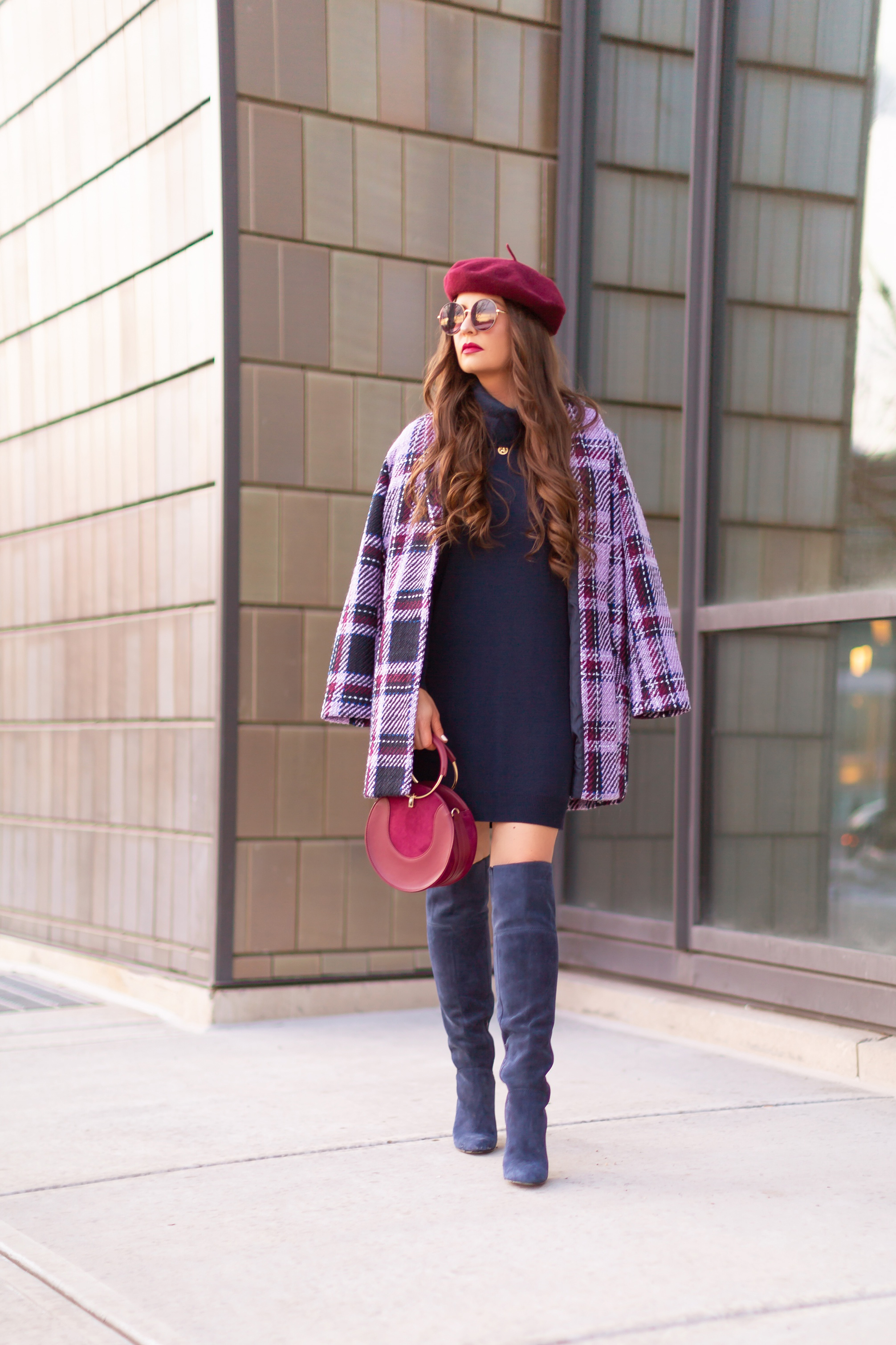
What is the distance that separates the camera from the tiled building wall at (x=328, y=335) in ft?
15.3

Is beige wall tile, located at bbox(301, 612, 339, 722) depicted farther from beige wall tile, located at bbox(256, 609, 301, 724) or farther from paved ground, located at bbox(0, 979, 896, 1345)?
paved ground, located at bbox(0, 979, 896, 1345)

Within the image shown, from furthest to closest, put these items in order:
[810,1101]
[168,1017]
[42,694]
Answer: [42,694] → [168,1017] → [810,1101]

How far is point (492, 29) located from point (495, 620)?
2909mm

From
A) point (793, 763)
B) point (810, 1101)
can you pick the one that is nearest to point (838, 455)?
point (793, 763)

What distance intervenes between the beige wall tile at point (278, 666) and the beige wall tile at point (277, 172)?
4.10 ft

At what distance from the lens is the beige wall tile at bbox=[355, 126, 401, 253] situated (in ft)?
15.8

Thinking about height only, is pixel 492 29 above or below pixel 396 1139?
above

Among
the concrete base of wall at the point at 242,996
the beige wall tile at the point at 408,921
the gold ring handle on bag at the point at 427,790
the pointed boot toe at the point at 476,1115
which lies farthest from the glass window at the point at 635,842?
the gold ring handle on bag at the point at 427,790

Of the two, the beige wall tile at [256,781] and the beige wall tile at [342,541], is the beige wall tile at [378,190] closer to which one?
the beige wall tile at [342,541]

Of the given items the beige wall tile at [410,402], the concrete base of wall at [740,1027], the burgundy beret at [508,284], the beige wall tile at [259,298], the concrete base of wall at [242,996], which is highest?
the beige wall tile at [259,298]

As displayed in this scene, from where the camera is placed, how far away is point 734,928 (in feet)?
14.5

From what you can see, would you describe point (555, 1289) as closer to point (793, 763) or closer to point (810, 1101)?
point (810, 1101)

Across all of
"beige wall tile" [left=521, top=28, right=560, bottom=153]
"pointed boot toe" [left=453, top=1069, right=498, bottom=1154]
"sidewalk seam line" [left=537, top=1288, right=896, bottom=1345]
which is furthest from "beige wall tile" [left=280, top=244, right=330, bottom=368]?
"sidewalk seam line" [left=537, top=1288, right=896, bottom=1345]

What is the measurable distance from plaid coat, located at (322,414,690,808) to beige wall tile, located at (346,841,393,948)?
5.81 feet
